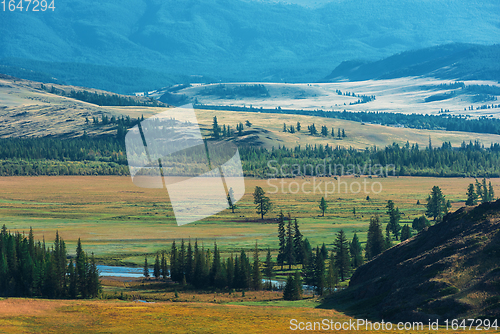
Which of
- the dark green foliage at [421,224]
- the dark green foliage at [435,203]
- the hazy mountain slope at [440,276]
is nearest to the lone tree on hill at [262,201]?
the dark green foliage at [435,203]

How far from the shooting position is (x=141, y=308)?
6638 cm

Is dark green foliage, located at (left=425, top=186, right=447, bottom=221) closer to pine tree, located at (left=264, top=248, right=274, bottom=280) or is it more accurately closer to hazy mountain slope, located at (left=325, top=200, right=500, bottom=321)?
pine tree, located at (left=264, top=248, right=274, bottom=280)

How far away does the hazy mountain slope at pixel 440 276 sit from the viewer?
2207 inches

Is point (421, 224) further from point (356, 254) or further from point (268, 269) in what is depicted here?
point (268, 269)

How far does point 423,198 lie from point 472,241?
127683 mm

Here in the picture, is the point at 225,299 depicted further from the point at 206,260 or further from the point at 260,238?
the point at 260,238

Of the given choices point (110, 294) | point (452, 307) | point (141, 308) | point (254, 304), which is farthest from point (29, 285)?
point (452, 307)

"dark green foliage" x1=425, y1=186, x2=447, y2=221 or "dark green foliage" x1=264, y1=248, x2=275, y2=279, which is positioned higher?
"dark green foliage" x1=425, y1=186, x2=447, y2=221

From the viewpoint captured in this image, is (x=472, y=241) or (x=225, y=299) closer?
(x=472, y=241)

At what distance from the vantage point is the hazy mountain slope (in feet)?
184

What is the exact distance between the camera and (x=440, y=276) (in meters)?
60.3

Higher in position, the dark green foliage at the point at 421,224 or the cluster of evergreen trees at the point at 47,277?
the dark green foliage at the point at 421,224

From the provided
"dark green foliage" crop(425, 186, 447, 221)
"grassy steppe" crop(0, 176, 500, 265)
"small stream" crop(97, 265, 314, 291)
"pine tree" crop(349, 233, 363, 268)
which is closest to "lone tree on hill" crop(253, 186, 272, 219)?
"grassy steppe" crop(0, 176, 500, 265)

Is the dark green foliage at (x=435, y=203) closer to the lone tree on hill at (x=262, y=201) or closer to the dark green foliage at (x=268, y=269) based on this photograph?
the lone tree on hill at (x=262, y=201)
